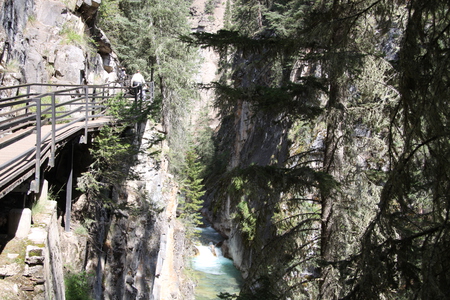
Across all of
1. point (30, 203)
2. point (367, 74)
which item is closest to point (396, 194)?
point (367, 74)

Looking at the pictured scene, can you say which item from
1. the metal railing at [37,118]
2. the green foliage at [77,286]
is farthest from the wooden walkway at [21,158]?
the green foliage at [77,286]

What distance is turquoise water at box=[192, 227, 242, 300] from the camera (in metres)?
22.0

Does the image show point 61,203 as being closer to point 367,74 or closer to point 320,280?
point 320,280

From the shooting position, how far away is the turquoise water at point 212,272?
2198cm

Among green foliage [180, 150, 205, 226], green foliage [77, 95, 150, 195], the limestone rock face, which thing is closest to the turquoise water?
green foliage [180, 150, 205, 226]

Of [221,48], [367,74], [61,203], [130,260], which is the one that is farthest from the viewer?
[130,260]

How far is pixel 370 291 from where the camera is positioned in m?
3.62

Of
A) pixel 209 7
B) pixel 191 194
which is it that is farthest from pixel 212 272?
pixel 209 7

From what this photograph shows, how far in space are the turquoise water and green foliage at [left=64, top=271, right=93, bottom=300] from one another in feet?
38.7

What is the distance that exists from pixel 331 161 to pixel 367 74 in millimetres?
1619

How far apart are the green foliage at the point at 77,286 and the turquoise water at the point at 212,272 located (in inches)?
465

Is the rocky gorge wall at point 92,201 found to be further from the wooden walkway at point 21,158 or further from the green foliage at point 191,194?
the green foliage at point 191,194

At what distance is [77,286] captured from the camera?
8.53 metres

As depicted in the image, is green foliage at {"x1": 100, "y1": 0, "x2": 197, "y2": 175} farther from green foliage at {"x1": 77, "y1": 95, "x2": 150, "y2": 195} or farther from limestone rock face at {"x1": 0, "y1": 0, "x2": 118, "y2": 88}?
green foliage at {"x1": 77, "y1": 95, "x2": 150, "y2": 195}
